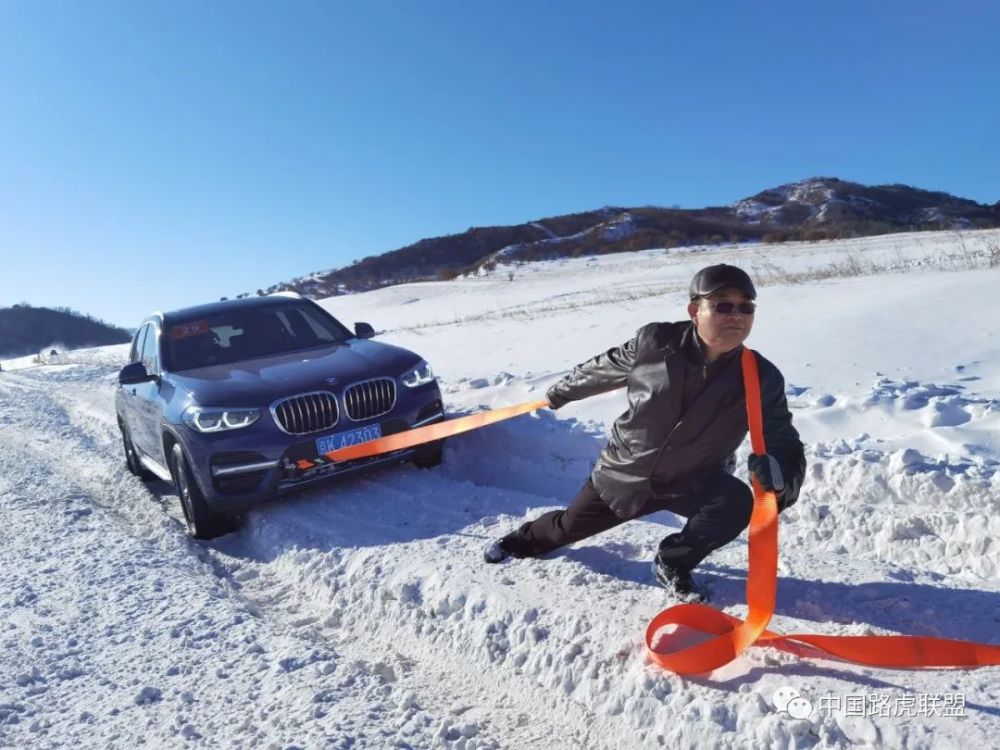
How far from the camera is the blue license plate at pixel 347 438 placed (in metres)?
4.93

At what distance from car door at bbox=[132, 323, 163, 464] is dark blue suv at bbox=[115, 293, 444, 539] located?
13 millimetres

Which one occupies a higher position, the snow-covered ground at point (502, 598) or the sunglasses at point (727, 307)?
the sunglasses at point (727, 307)

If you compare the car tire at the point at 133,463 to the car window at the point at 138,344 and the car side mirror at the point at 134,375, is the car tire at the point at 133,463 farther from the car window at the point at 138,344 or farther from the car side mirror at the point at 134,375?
the car side mirror at the point at 134,375

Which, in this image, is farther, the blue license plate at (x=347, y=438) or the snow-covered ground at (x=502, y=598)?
the blue license plate at (x=347, y=438)

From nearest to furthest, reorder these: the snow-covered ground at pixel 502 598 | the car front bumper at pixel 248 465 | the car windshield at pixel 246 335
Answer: the snow-covered ground at pixel 502 598
the car front bumper at pixel 248 465
the car windshield at pixel 246 335

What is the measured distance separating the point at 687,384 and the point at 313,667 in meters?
1.95

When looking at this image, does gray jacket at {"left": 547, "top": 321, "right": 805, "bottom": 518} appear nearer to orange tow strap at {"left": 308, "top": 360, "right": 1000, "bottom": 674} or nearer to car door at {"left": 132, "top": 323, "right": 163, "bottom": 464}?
orange tow strap at {"left": 308, "top": 360, "right": 1000, "bottom": 674}

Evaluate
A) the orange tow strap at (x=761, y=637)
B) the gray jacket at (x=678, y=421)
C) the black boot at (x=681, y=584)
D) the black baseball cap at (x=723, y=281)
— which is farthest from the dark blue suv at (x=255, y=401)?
the black baseball cap at (x=723, y=281)

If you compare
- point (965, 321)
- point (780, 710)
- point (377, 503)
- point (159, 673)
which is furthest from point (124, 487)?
point (965, 321)

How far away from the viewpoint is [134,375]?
5.55m

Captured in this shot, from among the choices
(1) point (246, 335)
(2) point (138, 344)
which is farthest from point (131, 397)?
(1) point (246, 335)

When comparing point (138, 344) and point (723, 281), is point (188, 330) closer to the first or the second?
point (138, 344)

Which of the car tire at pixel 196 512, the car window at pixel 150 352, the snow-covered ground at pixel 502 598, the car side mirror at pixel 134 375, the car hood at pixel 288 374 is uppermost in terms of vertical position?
the car window at pixel 150 352

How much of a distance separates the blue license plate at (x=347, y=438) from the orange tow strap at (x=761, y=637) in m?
2.79
